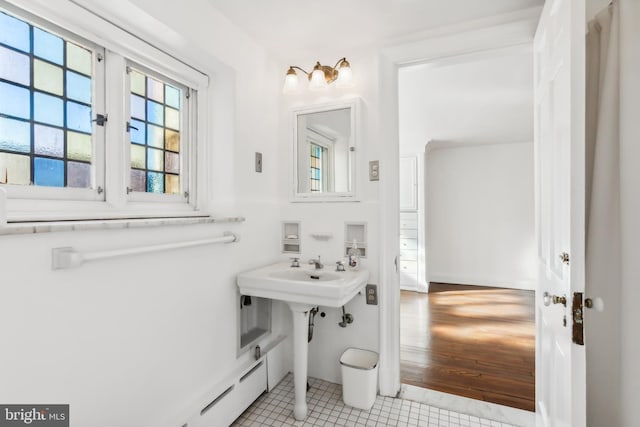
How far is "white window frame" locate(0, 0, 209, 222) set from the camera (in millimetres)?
1165

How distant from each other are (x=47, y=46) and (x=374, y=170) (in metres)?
1.64

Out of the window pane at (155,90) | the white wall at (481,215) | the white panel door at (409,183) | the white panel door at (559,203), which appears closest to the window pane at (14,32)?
the window pane at (155,90)

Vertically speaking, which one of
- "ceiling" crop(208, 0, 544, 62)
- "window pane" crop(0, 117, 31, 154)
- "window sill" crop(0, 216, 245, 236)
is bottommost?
"window sill" crop(0, 216, 245, 236)

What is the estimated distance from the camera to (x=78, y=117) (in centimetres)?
133

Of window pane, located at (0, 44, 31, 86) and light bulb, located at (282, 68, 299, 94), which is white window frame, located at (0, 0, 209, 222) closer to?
window pane, located at (0, 44, 31, 86)

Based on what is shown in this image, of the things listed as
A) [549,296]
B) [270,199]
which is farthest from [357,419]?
[270,199]

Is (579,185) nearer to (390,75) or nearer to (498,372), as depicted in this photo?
(390,75)

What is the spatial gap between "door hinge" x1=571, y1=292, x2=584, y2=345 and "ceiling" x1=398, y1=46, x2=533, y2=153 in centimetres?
143

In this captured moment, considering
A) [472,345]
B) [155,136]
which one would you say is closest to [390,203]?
[155,136]

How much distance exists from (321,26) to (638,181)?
168cm

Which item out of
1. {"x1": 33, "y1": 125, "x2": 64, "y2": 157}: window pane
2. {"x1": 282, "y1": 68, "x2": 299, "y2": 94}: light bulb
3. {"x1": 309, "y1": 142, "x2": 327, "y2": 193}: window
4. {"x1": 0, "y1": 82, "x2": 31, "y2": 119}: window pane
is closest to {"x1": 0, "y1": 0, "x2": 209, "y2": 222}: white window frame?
{"x1": 33, "y1": 125, "x2": 64, "y2": 157}: window pane

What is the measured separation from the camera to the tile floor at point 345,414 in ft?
5.98

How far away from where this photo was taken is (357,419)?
73.1 inches

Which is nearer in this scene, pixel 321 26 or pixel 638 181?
pixel 638 181
